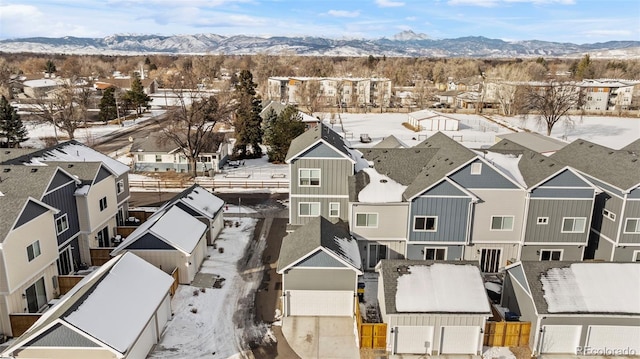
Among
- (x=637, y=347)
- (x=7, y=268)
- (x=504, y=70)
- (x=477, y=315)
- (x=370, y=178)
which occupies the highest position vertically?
(x=504, y=70)

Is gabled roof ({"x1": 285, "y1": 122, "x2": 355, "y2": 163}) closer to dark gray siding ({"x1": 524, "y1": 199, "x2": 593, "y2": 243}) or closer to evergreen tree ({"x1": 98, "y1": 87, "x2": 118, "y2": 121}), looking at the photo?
dark gray siding ({"x1": 524, "y1": 199, "x2": 593, "y2": 243})

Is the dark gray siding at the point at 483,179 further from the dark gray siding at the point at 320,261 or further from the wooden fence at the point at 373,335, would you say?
the wooden fence at the point at 373,335

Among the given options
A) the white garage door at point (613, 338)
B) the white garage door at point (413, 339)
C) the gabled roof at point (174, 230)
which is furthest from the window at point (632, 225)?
the gabled roof at point (174, 230)

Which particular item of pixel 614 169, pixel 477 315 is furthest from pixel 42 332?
pixel 614 169

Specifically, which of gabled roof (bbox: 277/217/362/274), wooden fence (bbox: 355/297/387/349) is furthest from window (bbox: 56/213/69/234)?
wooden fence (bbox: 355/297/387/349)

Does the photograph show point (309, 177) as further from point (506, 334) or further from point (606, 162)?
point (606, 162)

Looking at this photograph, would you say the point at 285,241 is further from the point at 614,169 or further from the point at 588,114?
the point at 588,114

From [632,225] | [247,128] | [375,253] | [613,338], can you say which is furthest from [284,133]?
[613,338]
